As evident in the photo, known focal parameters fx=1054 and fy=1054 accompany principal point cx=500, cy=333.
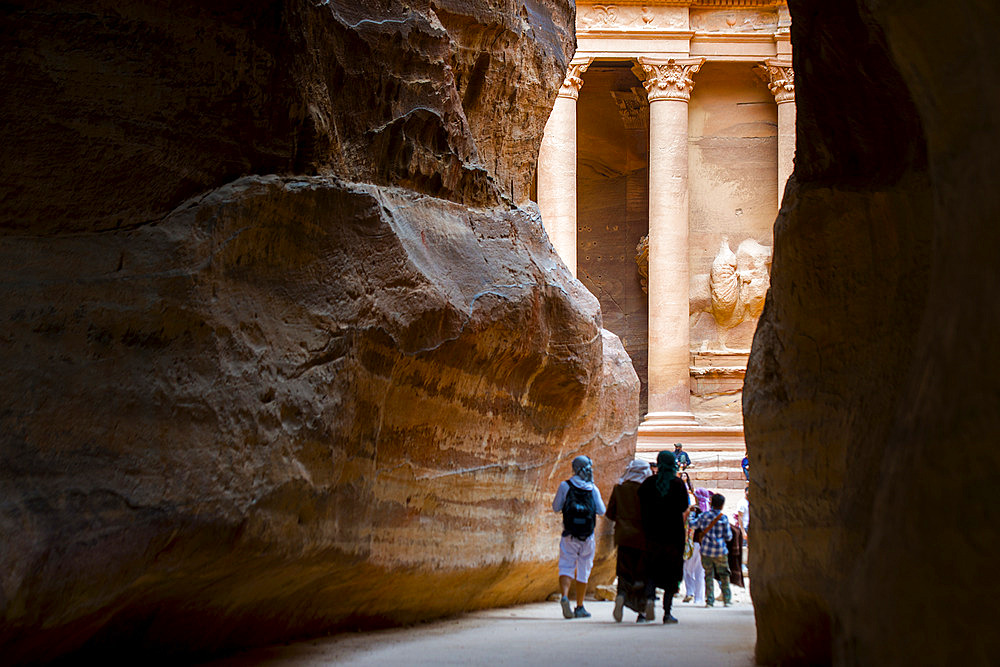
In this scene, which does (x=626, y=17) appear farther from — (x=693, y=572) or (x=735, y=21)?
(x=693, y=572)

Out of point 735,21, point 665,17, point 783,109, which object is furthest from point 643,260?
point 735,21

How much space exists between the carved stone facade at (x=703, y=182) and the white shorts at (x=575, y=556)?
1196 centimetres

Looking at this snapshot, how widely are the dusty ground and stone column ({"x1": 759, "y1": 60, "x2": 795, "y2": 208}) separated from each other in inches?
564

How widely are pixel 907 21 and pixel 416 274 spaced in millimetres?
3494

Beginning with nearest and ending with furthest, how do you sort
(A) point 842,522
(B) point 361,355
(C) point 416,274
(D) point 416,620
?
(A) point 842,522, (B) point 361,355, (C) point 416,274, (D) point 416,620

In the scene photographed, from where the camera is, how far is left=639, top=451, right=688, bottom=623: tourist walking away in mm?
7121

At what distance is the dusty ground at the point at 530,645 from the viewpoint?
15.9 ft

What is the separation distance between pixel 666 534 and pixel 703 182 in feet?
49.2

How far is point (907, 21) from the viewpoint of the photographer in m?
2.17

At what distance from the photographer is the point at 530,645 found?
5555mm

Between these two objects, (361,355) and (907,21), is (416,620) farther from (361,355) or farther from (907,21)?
(907,21)

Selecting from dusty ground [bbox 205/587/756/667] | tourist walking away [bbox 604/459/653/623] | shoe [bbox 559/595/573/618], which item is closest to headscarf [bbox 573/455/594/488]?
tourist walking away [bbox 604/459/653/623]

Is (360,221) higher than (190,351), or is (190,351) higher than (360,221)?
(360,221)

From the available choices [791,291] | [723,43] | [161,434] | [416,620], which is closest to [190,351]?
[161,434]
